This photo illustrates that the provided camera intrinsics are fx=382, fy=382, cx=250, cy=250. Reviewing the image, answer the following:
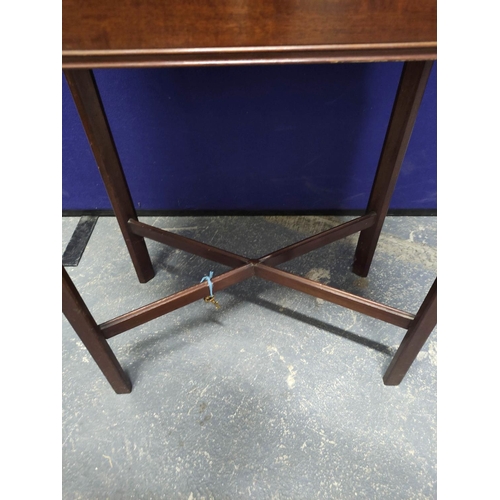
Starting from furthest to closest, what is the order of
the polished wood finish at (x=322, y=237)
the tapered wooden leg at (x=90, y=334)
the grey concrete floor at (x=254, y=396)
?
1. the polished wood finish at (x=322, y=237)
2. the grey concrete floor at (x=254, y=396)
3. the tapered wooden leg at (x=90, y=334)

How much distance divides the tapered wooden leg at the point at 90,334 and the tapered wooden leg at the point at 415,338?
0.74 m

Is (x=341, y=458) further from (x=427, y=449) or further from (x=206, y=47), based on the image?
(x=206, y=47)

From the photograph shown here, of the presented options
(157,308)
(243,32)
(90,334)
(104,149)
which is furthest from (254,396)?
(243,32)

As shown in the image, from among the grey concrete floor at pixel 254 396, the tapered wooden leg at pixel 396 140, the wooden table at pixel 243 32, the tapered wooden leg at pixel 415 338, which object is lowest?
the grey concrete floor at pixel 254 396

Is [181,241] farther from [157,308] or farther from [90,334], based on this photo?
[90,334]

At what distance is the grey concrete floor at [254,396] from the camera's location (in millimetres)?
941

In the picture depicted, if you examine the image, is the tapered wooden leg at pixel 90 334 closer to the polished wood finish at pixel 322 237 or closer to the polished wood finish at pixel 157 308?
the polished wood finish at pixel 157 308

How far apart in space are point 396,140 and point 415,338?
1.65 ft

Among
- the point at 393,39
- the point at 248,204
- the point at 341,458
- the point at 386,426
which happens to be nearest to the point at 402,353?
the point at 386,426

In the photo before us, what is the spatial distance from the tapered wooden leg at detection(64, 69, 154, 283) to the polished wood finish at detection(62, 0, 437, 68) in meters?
0.31

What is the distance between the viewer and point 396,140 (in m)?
0.99

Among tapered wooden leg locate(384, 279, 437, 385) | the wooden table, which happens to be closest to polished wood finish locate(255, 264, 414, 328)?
tapered wooden leg locate(384, 279, 437, 385)

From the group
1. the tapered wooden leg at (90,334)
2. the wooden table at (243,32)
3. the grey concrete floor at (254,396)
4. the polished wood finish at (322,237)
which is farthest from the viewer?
the polished wood finish at (322,237)

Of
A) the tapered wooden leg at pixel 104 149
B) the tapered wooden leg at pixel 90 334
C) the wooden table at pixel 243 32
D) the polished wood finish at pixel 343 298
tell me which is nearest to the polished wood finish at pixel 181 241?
the tapered wooden leg at pixel 104 149
